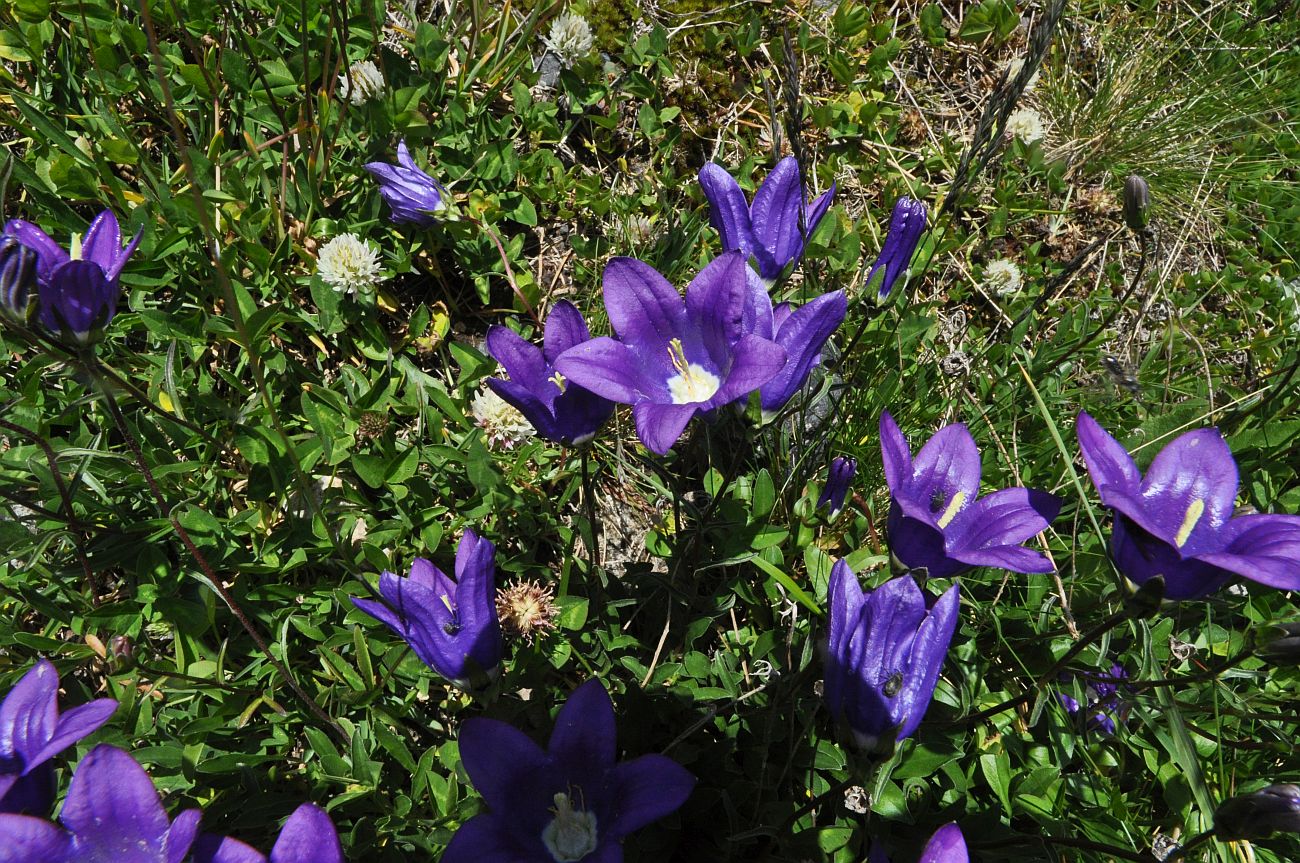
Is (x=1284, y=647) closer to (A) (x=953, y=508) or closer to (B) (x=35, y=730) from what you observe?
(A) (x=953, y=508)

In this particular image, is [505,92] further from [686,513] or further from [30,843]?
[30,843]

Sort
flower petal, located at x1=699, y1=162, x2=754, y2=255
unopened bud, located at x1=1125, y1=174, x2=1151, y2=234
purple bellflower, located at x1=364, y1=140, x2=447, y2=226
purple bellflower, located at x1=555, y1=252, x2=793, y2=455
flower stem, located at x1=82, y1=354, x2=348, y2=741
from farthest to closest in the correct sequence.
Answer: purple bellflower, located at x1=364, y1=140, x2=447, y2=226 < unopened bud, located at x1=1125, y1=174, x2=1151, y2=234 < flower petal, located at x1=699, y1=162, x2=754, y2=255 < flower stem, located at x1=82, y1=354, x2=348, y2=741 < purple bellflower, located at x1=555, y1=252, x2=793, y2=455

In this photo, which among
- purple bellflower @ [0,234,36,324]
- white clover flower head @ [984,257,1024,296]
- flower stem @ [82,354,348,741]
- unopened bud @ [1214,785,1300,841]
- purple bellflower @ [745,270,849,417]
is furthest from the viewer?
white clover flower head @ [984,257,1024,296]

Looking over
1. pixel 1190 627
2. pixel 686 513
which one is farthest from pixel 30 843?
pixel 1190 627

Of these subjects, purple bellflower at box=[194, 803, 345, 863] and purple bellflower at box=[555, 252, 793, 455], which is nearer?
purple bellflower at box=[194, 803, 345, 863]

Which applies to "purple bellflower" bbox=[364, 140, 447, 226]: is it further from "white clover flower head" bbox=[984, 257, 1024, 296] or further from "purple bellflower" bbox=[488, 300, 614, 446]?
"white clover flower head" bbox=[984, 257, 1024, 296]

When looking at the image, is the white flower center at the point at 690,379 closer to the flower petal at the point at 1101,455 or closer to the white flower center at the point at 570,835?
the flower petal at the point at 1101,455

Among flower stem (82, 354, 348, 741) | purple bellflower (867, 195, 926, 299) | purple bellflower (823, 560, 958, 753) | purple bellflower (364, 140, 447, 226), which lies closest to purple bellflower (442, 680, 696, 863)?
purple bellflower (823, 560, 958, 753)
